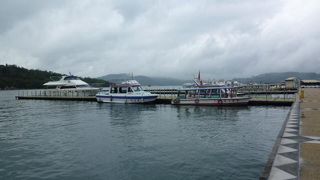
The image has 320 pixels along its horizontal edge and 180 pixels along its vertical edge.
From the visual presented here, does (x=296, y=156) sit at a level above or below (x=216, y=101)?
below

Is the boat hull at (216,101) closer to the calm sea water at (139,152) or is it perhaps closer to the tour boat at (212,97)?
the tour boat at (212,97)

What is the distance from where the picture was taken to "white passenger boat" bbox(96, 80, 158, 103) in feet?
214

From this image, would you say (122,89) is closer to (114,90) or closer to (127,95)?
(114,90)

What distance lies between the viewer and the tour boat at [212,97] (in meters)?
55.8

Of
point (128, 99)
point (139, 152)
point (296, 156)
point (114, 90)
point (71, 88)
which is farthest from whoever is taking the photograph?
point (71, 88)

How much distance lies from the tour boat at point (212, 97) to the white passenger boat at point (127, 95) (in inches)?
A: 270

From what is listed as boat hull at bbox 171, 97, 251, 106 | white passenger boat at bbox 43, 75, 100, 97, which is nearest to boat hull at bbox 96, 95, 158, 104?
boat hull at bbox 171, 97, 251, 106

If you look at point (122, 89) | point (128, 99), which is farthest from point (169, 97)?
point (122, 89)

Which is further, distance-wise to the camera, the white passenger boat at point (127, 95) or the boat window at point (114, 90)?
the boat window at point (114, 90)

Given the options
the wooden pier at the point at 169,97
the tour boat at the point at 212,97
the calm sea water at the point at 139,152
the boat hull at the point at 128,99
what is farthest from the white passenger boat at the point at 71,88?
the calm sea water at the point at 139,152

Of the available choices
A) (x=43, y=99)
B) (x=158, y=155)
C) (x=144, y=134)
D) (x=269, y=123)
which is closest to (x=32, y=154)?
(x=158, y=155)

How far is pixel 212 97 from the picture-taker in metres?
57.9

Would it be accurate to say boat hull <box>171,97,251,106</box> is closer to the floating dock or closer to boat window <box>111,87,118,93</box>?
boat window <box>111,87,118,93</box>

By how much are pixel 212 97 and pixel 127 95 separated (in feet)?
55.8
